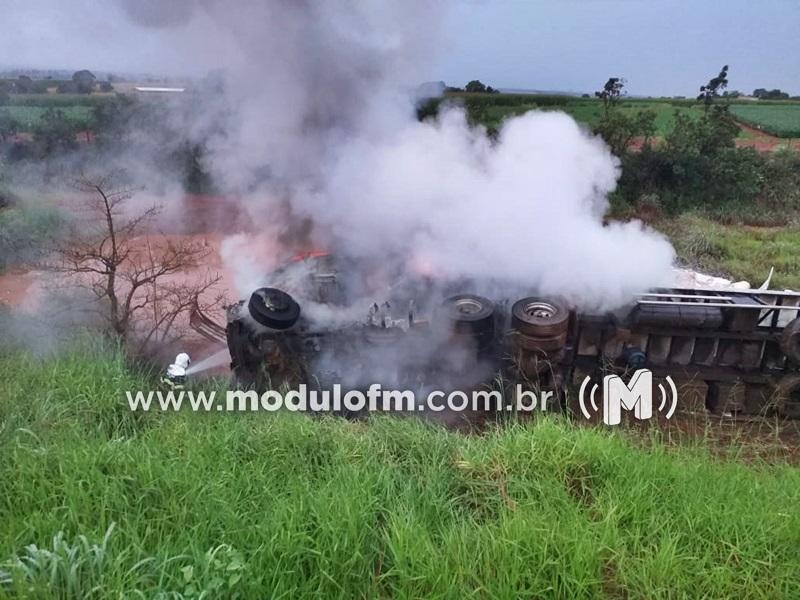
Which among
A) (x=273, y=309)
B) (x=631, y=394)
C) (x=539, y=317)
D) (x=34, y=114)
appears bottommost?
(x=631, y=394)

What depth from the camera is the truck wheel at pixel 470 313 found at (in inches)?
236

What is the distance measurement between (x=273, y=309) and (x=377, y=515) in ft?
10.8

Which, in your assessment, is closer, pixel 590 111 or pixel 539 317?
pixel 539 317

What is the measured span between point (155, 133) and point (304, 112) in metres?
4.52

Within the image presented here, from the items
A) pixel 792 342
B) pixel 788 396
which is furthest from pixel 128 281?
pixel 788 396

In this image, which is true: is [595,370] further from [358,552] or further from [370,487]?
[358,552]

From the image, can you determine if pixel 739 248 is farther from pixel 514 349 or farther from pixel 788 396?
pixel 514 349

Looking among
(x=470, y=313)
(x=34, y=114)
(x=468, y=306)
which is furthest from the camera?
(x=34, y=114)

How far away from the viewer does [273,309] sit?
610 centimetres

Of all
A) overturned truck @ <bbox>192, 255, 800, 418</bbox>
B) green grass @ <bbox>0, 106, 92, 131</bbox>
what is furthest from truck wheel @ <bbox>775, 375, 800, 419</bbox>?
green grass @ <bbox>0, 106, 92, 131</bbox>

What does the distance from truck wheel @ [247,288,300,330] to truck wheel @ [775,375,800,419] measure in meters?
4.96

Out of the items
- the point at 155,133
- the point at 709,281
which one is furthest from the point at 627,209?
the point at 155,133

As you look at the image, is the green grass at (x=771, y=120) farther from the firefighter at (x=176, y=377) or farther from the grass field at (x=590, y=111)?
the firefighter at (x=176, y=377)

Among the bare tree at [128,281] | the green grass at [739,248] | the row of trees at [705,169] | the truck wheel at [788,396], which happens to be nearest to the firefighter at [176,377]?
the bare tree at [128,281]
